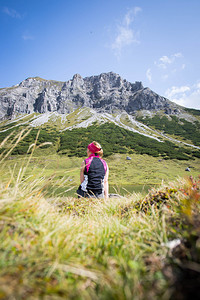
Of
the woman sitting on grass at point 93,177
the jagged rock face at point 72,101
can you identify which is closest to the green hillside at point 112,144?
the woman sitting on grass at point 93,177

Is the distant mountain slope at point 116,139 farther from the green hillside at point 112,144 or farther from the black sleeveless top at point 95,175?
the black sleeveless top at point 95,175

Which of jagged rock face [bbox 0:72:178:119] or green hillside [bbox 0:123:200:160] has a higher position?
jagged rock face [bbox 0:72:178:119]

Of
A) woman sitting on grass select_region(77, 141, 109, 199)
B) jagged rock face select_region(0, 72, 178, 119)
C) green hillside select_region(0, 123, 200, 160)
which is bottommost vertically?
green hillside select_region(0, 123, 200, 160)

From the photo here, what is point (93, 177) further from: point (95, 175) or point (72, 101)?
point (72, 101)

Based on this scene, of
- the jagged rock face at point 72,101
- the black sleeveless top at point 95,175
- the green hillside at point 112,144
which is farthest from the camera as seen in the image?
the jagged rock face at point 72,101

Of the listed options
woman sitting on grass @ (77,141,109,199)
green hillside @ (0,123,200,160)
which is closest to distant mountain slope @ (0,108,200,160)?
green hillside @ (0,123,200,160)

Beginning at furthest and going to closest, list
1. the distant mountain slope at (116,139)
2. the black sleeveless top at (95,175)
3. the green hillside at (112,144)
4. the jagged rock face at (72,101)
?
1. the jagged rock face at (72,101)
2. the distant mountain slope at (116,139)
3. the green hillside at (112,144)
4. the black sleeveless top at (95,175)

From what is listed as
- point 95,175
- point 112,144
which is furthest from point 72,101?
point 95,175

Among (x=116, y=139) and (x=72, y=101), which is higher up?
(x=72, y=101)

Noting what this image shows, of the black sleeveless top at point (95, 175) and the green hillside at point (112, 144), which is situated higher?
the black sleeveless top at point (95, 175)

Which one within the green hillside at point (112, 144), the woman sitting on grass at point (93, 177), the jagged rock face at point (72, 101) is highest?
the jagged rock face at point (72, 101)

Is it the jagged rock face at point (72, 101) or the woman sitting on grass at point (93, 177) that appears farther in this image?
the jagged rock face at point (72, 101)

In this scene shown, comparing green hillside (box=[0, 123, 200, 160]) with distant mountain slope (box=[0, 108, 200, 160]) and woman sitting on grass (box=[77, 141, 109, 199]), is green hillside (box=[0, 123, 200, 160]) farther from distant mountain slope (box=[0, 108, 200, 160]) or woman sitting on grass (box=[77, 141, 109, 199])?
woman sitting on grass (box=[77, 141, 109, 199])

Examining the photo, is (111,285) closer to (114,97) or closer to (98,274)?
(98,274)
